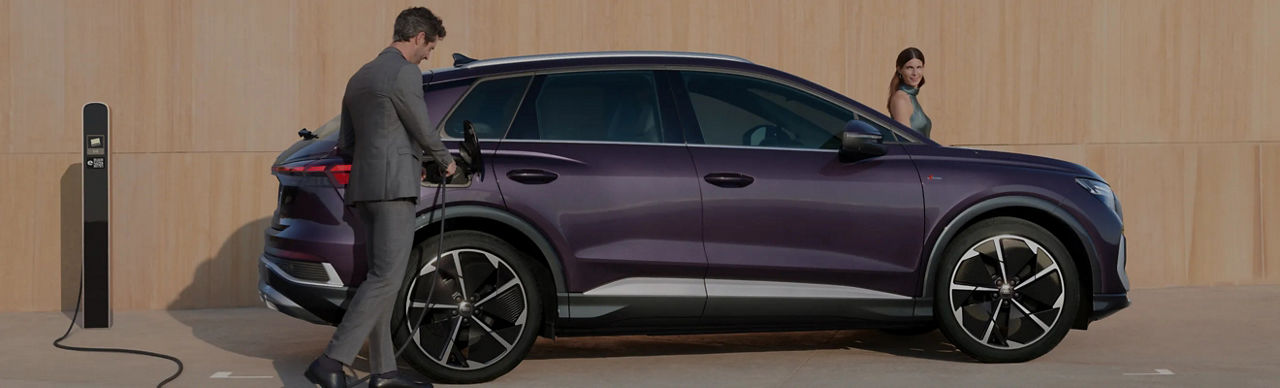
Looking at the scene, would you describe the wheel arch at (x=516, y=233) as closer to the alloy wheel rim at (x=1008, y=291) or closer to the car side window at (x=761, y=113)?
the car side window at (x=761, y=113)

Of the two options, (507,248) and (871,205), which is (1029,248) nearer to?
(871,205)

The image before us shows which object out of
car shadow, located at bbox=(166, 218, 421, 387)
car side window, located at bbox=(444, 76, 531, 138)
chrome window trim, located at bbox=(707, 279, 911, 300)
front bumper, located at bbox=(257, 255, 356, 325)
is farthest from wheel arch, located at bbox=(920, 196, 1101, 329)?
car shadow, located at bbox=(166, 218, 421, 387)

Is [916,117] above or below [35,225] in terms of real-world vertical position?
above

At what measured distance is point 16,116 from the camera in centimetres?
1034

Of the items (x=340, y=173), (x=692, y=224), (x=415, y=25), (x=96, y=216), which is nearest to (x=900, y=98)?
(x=692, y=224)

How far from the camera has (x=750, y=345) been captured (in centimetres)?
840

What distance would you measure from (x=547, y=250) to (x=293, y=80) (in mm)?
4082

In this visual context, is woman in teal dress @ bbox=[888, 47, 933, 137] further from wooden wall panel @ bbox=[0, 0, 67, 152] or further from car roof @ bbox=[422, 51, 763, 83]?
wooden wall panel @ bbox=[0, 0, 67, 152]

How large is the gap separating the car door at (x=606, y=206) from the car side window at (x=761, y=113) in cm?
26

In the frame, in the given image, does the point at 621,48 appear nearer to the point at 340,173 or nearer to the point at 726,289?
the point at 726,289

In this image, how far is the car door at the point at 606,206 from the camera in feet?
23.3

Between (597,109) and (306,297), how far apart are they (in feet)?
5.23

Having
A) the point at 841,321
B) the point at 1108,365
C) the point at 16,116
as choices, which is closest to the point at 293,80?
the point at 16,116

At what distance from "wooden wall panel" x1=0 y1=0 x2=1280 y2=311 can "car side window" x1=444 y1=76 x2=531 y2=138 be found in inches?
138
